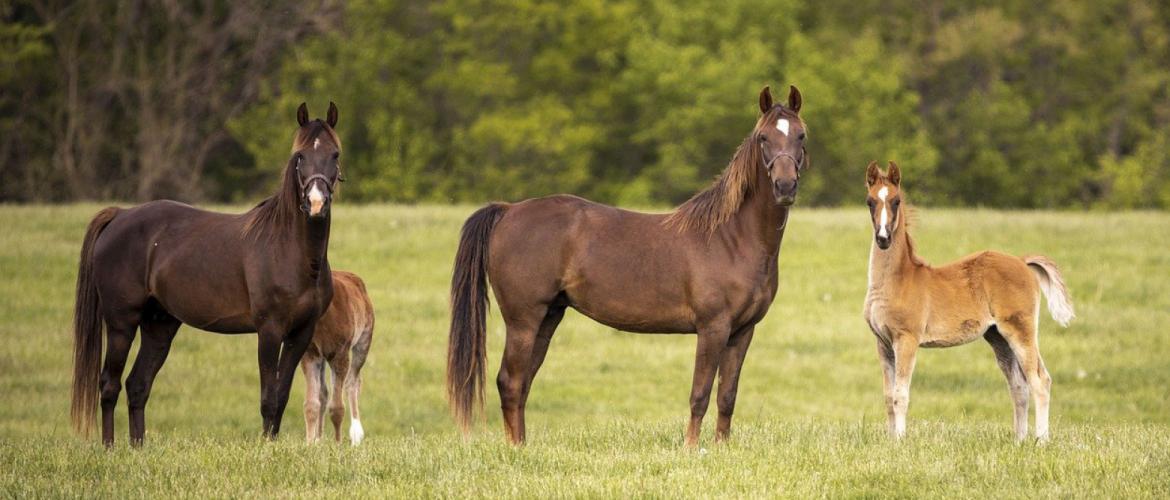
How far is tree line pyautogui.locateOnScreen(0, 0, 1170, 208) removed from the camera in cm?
4578

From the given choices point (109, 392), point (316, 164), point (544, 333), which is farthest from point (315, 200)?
point (109, 392)

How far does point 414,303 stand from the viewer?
21641 millimetres

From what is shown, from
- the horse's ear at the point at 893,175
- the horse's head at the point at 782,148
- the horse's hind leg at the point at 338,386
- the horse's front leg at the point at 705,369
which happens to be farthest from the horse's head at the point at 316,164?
the horse's ear at the point at 893,175

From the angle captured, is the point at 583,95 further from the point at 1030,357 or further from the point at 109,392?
the point at 1030,357

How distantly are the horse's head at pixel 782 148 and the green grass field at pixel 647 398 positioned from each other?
5.71ft

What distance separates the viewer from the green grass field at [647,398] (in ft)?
26.8

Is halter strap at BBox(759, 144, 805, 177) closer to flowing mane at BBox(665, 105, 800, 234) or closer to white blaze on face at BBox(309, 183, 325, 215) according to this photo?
flowing mane at BBox(665, 105, 800, 234)

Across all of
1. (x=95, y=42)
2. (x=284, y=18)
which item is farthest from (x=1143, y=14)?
(x=95, y=42)

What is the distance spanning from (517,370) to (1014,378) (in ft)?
12.3

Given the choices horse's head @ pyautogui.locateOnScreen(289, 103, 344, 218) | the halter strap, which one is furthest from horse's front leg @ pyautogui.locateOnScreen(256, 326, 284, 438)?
the halter strap

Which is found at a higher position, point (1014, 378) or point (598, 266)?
point (598, 266)

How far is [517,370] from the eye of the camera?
977 centimetres

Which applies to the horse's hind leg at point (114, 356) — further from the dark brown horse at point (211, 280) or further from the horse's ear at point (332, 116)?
the horse's ear at point (332, 116)

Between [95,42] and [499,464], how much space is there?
42.0m
